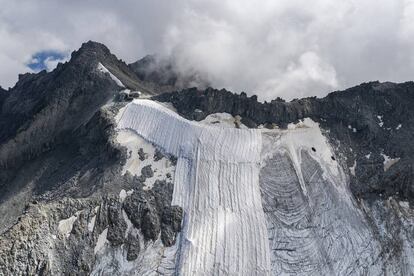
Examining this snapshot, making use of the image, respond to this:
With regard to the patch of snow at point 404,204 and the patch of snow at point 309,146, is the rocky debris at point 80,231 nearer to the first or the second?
the patch of snow at point 309,146

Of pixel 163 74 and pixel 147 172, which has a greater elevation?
pixel 163 74

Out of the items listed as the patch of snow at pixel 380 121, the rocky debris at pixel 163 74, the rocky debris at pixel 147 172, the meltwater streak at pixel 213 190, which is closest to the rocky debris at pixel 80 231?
the rocky debris at pixel 147 172

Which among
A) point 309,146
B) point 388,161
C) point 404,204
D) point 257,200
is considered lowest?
point 257,200

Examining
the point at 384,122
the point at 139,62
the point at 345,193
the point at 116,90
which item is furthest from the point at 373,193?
the point at 139,62

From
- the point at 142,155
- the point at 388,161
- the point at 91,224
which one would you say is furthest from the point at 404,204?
the point at 91,224

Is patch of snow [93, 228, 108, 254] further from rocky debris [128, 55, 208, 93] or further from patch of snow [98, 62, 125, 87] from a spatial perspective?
rocky debris [128, 55, 208, 93]

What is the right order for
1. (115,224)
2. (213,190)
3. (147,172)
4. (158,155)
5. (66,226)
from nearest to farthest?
(66,226) → (115,224) → (213,190) → (147,172) → (158,155)

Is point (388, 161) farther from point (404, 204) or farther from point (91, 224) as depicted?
point (91, 224)

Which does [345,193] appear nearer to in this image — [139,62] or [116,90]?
[116,90]

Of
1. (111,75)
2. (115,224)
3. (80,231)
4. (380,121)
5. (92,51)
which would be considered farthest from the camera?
(92,51)
